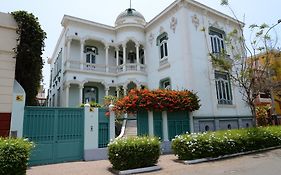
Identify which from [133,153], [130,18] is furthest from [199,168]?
[130,18]

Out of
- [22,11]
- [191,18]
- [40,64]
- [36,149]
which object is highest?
[191,18]

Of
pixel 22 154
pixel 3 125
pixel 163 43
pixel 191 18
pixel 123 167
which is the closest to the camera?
pixel 22 154

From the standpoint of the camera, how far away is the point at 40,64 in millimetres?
10656

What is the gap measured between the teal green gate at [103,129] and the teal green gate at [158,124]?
273 cm

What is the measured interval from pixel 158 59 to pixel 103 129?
8.90 m

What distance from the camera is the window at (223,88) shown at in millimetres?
16358

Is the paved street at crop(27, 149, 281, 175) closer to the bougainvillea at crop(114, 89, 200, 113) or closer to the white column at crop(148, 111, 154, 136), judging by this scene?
the white column at crop(148, 111, 154, 136)

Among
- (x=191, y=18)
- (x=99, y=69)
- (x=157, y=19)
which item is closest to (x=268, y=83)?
(x=191, y=18)

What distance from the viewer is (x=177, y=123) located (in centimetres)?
Answer: 1294

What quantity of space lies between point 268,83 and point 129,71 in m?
11.7

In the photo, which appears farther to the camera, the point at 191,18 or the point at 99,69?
the point at 99,69

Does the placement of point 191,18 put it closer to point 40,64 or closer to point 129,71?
point 129,71

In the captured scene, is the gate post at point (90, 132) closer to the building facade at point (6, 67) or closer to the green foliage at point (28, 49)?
the green foliage at point (28, 49)

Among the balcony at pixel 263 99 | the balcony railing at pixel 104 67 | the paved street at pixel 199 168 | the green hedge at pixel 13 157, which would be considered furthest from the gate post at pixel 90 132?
the balcony at pixel 263 99
